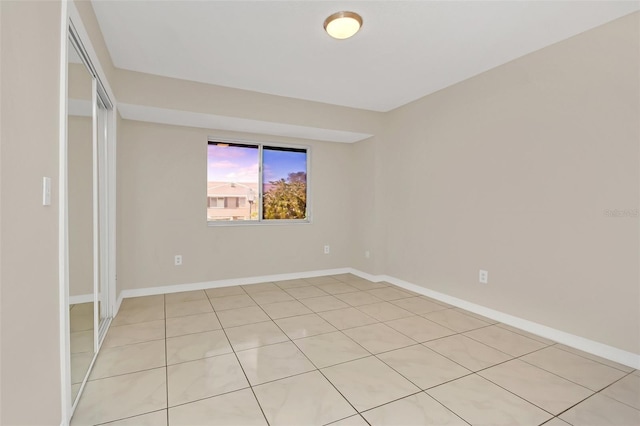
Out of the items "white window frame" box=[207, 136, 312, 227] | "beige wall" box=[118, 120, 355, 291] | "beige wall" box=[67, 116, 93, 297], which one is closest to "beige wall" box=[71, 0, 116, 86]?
"beige wall" box=[67, 116, 93, 297]

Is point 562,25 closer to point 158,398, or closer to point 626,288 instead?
point 626,288

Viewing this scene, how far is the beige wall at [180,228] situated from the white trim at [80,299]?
1.47 meters

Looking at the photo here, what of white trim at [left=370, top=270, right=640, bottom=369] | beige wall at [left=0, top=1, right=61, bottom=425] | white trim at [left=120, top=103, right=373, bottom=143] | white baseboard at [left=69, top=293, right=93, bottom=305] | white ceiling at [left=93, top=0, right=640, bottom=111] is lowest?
white trim at [left=370, top=270, right=640, bottom=369]

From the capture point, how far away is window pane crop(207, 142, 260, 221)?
420 cm

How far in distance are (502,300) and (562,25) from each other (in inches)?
91.7

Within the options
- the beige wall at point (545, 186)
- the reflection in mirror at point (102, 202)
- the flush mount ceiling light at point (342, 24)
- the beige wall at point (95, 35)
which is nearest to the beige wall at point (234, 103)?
the beige wall at point (95, 35)

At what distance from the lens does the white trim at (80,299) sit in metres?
1.65

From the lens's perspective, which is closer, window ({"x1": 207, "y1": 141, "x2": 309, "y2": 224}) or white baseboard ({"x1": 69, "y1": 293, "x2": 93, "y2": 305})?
white baseboard ({"x1": 69, "y1": 293, "x2": 93, "y2": 305})

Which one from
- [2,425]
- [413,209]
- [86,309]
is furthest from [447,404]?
[413,209]

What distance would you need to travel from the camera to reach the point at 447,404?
176 cm

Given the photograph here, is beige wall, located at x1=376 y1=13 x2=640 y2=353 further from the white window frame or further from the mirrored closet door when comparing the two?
the mirrored closet door

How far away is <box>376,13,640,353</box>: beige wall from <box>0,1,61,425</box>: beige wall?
331 cm

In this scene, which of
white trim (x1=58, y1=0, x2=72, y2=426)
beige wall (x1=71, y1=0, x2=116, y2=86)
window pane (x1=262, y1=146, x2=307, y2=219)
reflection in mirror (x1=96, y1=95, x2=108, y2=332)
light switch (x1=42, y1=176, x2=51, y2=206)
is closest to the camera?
light switch (x1=42, y1=176, x2=51, y2=206)

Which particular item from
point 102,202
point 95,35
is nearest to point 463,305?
point 102,202
